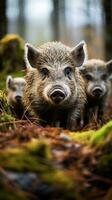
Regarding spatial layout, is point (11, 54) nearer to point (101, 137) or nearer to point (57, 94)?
point (57, 94)

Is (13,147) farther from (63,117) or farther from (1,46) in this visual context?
(1,46)

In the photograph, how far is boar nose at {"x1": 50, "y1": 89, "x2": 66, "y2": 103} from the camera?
8508 millimetres

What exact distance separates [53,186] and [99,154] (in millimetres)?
782

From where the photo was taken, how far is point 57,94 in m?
8.51

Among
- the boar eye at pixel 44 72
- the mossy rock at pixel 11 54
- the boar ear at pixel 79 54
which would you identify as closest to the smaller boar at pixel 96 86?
the boar ear at pixel 79 54

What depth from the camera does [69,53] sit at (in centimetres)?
972

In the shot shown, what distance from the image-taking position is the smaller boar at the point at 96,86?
37.4 ft

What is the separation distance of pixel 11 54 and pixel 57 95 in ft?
19.4

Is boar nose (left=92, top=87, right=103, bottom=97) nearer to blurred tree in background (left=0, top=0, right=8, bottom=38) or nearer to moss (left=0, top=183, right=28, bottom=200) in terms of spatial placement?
blurred tree in background (left=0, top=0, right=8, bottom=38)

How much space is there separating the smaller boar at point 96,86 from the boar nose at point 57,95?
2.41 m

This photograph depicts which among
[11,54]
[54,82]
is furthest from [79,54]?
[11,54]

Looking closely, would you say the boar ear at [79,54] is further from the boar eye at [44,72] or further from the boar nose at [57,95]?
the boar nose at [57,95]

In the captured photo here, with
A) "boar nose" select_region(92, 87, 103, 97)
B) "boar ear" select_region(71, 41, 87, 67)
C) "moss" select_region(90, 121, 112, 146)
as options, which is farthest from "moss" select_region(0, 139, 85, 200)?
"boar nose" select_region(92, 87, 103, 97)

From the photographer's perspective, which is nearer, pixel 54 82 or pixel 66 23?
pixel 54 82
